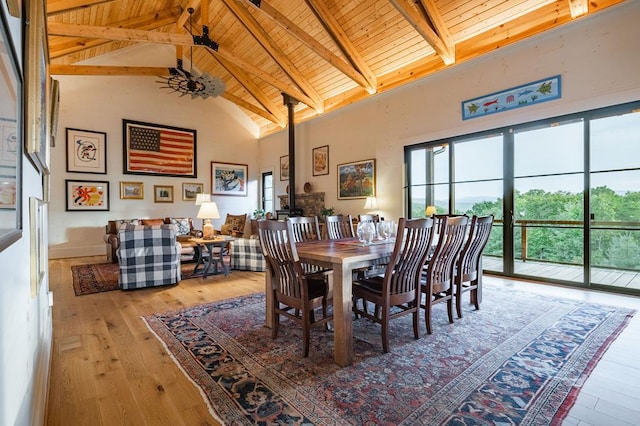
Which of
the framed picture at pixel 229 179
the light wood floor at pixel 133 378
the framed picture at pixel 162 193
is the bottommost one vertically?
the light wood floor at pixel 133 378

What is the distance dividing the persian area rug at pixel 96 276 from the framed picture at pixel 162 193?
7.90 feet

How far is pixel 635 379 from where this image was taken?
1.91 meters

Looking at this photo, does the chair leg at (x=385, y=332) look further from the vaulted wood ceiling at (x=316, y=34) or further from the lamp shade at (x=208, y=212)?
the vaulted wood ceiling at (x=316, y=34)

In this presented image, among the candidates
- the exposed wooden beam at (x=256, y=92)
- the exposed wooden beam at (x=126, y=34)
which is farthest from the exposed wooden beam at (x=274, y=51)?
the exposed wooden beam at (x=256, y=92)

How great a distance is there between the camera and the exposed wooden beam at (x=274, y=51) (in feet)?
18.7

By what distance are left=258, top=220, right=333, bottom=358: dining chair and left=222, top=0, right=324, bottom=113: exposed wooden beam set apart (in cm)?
513

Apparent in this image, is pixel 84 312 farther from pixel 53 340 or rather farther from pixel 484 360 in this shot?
pixel 484 360

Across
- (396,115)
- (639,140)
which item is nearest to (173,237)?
(396,115)

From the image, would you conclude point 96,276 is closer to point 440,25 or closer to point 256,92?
point 256,92

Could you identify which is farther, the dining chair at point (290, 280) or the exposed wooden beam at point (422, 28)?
the exposed wooden beam at point (422, 28)

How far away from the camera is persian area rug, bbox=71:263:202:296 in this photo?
4.10 metres

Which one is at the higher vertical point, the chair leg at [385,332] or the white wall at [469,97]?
the white wall at [469,97]

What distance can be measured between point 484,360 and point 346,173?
17.3ft

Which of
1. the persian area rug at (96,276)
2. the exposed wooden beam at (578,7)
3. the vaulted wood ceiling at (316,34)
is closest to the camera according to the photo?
the exposed wooden beam at (578,7)
